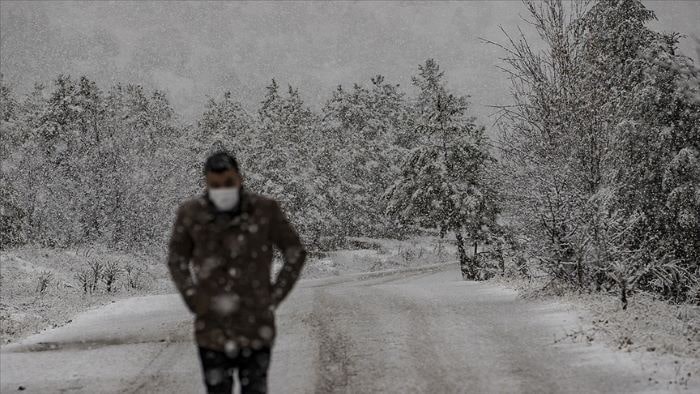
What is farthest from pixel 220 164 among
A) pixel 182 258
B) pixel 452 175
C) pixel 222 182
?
pixel 452 175

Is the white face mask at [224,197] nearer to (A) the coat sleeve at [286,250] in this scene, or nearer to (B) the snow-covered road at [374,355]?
(A) the coat sleeve at [286,250]

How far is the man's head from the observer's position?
3.69 m

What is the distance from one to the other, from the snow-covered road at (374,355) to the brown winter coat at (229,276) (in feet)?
10.3

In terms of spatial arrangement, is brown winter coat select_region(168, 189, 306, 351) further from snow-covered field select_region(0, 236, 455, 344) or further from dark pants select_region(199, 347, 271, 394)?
snow-covered field select_region(0, 236, 455, 344)

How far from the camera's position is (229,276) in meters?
3.72

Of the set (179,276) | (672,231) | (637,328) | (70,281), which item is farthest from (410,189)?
(179,276)

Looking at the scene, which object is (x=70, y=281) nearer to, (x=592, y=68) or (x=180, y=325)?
(x=180, y=325)

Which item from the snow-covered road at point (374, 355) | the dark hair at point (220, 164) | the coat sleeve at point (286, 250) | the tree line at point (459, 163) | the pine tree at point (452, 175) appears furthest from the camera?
the pine tree at point (452, 175)

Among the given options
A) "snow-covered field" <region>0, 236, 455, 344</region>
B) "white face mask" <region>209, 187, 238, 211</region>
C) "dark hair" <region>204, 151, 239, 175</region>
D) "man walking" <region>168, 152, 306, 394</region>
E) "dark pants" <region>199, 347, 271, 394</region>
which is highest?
"dark hair" <region>204, 151, 239, 175</region>

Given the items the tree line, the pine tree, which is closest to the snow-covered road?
the tree line

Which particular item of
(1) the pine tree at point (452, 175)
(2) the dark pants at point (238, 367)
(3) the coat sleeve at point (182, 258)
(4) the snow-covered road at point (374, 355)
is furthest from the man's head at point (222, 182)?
(1) the pine tree at point (452, 175)

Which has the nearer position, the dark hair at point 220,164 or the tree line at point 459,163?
the dark hair at point 220,164

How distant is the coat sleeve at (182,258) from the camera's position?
3775 millimetres

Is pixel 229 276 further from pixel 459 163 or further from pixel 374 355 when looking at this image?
pixel 459 163
